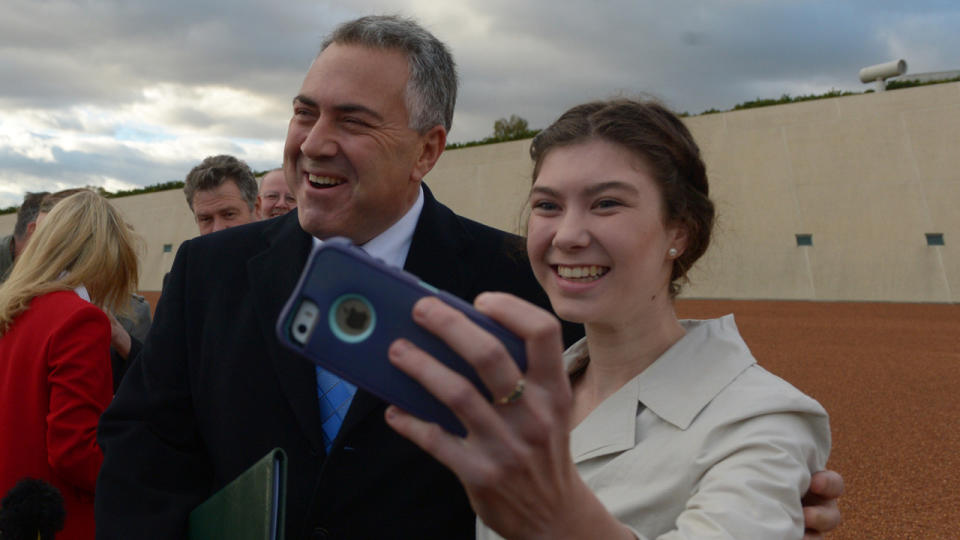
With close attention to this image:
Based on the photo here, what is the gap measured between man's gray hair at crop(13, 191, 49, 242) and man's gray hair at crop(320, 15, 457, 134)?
3.90 m

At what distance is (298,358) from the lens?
2234 mm

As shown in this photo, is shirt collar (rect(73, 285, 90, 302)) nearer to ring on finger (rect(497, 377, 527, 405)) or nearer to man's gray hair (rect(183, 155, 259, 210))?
man's gray hair (rect(183, 155, 259, 210))

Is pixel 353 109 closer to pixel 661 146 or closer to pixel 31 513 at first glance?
pixel 661 146

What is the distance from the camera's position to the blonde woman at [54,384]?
305 centimetres

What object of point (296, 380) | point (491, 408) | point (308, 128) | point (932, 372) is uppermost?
point (308, 128)

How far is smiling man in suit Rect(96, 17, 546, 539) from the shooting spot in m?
2.13

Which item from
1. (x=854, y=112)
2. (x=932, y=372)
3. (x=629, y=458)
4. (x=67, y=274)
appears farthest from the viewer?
(x=854, y=112)

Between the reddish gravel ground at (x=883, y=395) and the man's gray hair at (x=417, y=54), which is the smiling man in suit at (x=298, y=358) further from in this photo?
the reddish gravel ground at (x=883, y=395)

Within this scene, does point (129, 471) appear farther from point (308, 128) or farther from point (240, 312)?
point (308, 128)

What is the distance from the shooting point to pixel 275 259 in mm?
2498

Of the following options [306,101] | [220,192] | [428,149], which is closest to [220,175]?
[220,192]

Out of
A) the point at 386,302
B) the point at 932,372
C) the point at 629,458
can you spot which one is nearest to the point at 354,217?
the point at 629,458

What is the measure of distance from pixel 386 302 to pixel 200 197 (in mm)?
4903

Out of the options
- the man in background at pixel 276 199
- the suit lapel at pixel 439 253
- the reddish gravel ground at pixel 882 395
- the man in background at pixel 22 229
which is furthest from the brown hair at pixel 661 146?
the reddish gravel ground at pixel 882 395
